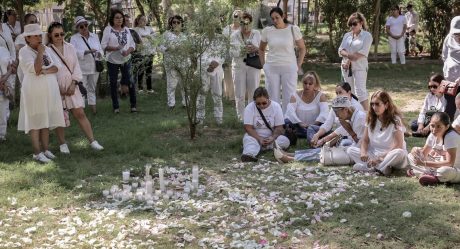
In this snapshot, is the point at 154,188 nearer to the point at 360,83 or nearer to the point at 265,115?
the point at 265,115

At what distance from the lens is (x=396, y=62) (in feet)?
52.1

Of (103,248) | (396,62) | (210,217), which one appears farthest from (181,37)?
(396,62)

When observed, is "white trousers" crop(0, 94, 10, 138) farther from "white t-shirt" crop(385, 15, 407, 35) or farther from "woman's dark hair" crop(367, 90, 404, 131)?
"white t-shirt" crop(385, 15, 407, 35)

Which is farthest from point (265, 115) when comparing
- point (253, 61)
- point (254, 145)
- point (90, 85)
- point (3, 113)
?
point (90, 85)

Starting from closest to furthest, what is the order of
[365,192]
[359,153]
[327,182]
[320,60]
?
[365,192]
[327,182]
[359,153]
[320,60]

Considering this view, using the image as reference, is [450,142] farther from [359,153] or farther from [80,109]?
[80,109]

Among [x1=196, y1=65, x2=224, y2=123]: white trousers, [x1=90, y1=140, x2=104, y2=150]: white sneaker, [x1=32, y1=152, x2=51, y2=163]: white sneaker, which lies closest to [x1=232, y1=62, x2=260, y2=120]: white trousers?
[x1=196, y1=65, x2=224, y2=123]: white trousers

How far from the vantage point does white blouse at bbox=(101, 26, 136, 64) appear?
9.77 metres

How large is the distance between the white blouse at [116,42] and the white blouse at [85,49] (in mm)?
138

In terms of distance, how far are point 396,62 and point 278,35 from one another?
861 cm

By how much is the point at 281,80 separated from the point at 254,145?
62.0 inches

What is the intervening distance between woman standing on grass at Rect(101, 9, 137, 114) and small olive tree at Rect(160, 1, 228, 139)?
6.59 feet

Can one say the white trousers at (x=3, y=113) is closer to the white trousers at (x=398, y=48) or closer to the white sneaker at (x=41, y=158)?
the white sneaker at (x=41, y=158)

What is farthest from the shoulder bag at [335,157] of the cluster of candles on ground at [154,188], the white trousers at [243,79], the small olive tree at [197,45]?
the white trousers at [243,79]
